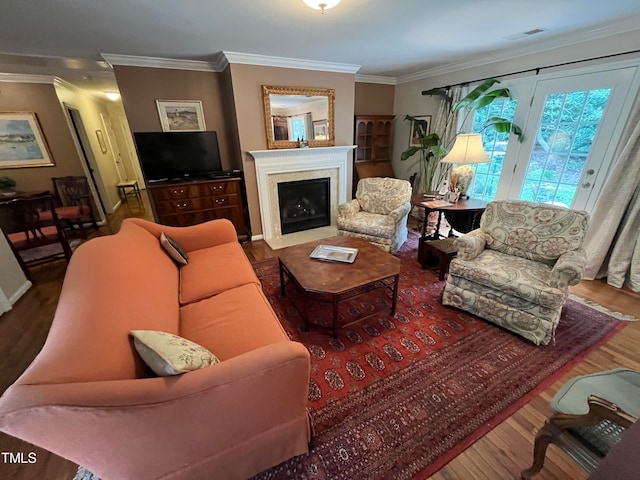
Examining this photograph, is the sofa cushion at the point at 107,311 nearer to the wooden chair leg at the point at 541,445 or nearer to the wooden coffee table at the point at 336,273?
the wooden coffee table at the point at 336,273

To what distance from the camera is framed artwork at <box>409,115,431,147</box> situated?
428 cm

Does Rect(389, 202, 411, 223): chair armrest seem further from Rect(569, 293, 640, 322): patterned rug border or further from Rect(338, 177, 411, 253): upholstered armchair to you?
Rect(569, 293, 640, 322): patterned rug border

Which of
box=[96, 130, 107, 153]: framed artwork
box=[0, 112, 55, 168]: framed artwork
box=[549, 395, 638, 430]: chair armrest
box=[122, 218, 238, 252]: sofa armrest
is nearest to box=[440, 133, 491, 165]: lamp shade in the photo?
box=[549, 395, 638, 430]: chair armrest

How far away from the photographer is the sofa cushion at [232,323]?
1.26 m

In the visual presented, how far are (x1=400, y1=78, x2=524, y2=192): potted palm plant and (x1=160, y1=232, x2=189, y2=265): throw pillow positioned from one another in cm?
352

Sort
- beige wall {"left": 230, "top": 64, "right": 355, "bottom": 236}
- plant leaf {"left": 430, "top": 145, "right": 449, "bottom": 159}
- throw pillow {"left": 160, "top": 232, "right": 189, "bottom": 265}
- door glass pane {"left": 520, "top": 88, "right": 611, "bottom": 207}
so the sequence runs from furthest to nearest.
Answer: plant leaf {"left": 430, "top": 145, "right": 449, "bottom": 159}
beige wall {"left": 230, "top": 64, "right": 355, "bottom": 236}
door glass pane {"left": 520, "top": 88, "right": 611, "bottom": 207}
throw pillow {"left": 160, "top": 232, "right": 189, "bottom": 265}

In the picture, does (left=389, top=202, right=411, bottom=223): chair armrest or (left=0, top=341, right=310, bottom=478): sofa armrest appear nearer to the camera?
(left=0, top=341, right=310, bottom=478): sofa armrest

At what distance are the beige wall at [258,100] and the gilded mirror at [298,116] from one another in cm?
8

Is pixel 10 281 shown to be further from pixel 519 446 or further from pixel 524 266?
pixel 524 266

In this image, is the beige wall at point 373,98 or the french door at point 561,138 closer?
the french door at point 561,138

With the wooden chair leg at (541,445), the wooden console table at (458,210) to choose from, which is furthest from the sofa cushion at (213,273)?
the wooden console table at (458,210)

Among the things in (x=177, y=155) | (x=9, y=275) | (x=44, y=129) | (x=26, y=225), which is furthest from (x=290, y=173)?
(x=44, y=129)

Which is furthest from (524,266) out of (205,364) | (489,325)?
(205,364)

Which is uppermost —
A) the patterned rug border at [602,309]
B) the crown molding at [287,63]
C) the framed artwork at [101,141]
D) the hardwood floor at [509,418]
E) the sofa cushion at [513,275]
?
the crown molding at [287,63]
